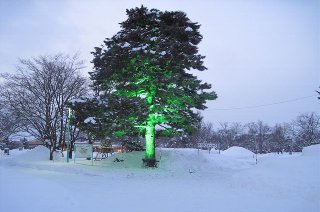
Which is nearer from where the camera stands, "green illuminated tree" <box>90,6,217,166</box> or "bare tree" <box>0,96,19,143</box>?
"green illuminated tree" <box>90,6,217,166</box>

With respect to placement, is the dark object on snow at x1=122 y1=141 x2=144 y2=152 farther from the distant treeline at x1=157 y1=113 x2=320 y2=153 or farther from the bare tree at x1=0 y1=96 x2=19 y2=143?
the distant treeline at x1=157 y1=113 x2=320 y2=153

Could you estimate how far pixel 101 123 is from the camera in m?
23.8

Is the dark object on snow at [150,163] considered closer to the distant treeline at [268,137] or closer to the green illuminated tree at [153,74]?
the green illuminated tree at [153,74]

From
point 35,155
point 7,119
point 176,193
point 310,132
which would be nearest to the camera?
point 176,193

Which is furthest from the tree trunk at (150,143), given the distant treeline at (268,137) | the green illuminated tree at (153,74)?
the distant treeline at (268,137)

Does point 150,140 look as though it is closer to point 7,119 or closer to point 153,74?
point 153,74

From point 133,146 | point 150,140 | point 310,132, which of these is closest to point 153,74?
point 150,140

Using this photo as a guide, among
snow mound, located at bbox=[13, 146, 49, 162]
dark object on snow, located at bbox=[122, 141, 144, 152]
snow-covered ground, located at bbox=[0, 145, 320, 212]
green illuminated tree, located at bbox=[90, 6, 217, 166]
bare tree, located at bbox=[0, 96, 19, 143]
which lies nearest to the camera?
snow-covered ground, located at bbox=[0, 145, 320, 212]

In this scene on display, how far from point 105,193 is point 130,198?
1246mm

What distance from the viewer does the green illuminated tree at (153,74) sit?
21.8m

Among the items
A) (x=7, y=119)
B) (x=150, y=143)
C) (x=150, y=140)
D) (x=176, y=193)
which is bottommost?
(x=176, y=193)

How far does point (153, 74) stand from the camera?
2166 centimetres

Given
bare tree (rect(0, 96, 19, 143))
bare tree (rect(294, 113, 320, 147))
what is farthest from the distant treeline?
bare tree (rect(0, 96, 19, 143))

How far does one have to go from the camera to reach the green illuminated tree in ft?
71.6
